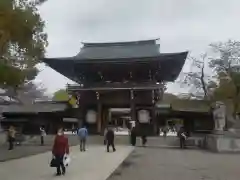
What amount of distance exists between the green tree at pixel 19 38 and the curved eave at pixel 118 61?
71.7 feet

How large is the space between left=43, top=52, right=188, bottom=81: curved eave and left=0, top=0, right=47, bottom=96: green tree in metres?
21.8

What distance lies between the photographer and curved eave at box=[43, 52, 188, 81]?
3750cm

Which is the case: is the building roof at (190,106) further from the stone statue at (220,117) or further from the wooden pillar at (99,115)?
the stone statue at (220,117)

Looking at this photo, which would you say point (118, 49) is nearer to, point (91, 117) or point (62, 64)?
point (62, 64)

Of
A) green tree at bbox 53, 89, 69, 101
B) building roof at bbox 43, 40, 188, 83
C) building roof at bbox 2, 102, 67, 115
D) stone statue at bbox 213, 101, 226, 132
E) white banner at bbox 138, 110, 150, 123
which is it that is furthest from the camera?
A: green tree at bbox 53, 89, 69, 101

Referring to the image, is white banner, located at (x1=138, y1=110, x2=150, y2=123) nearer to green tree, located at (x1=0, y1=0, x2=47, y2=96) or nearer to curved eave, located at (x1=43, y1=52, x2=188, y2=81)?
curved eave, located at (x1=43, y1=52, x2=188, y2=81)

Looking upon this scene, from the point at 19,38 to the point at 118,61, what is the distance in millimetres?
25384

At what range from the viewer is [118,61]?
38312mm

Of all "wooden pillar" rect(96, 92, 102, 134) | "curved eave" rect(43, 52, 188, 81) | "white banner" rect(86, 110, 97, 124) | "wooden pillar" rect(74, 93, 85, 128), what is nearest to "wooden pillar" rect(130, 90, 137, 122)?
"curved eave" rect(43, 52, 188, 81)

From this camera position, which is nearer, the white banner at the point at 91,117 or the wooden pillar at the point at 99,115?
the wooden pillar at the point at 99,115

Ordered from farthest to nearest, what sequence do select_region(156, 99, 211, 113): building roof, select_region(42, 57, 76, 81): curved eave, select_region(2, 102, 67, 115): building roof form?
1. select_region(2, 102, 67, 115): building roof
2. select_region(156, 99, 211, 113): building roof
3. select_region(42, 57, 76, 81): curved eave

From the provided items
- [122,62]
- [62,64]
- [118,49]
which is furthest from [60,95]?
[122,62]

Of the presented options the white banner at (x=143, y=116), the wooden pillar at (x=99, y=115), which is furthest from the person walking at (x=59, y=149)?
the wooden pillar at (x=99, y=115)

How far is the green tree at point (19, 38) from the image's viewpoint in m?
12.3
